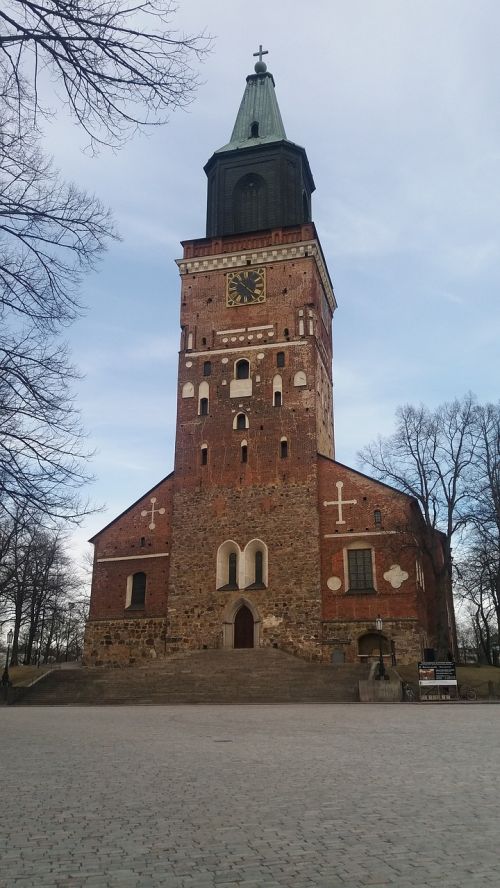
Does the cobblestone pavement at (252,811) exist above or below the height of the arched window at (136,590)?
below

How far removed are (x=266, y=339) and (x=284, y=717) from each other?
2315cm

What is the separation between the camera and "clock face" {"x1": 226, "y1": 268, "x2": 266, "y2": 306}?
3691 centimetres

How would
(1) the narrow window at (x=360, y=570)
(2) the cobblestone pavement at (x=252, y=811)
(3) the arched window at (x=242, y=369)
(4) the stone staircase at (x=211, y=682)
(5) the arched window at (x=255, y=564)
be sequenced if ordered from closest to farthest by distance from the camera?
1. (2) the cobblestone pavement at (x=252, y=811)
2. (4) the stone staircase at (x=211, y=682)
3. (1) the narrow window at (x=360, y=570)
4. (5) the arched window at (x=255, y=564)
5. (3) the arched window at (x=242, y=369)

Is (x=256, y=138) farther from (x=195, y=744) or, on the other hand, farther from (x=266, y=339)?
(x=195, y=744)

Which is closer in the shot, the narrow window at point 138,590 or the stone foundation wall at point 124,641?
the stone foundation wall at point 124,641

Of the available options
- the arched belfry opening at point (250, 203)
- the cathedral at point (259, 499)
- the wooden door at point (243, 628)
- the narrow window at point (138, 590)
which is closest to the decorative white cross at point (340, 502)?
the cathedral at point (259, 499)

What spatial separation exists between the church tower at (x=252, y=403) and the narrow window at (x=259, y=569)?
5 centimetres

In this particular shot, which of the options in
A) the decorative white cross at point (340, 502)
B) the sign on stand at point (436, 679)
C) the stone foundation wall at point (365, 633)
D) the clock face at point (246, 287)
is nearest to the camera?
the sign on stand at point (436, 679)

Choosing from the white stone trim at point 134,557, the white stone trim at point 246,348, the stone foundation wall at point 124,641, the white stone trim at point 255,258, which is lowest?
the stone foundation wall at point 124,641

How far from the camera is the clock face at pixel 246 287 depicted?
36906 mm

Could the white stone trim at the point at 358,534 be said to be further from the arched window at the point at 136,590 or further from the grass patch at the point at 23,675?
the grass patch at the point at 23,675

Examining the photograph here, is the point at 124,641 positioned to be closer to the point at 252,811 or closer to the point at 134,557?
the point at 134,557

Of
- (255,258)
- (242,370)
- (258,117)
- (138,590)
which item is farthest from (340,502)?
(258,117)

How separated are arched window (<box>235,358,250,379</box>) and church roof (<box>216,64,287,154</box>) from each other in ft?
40.9
